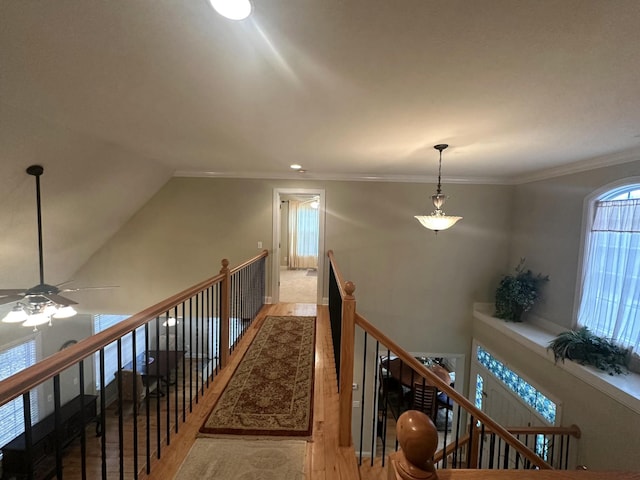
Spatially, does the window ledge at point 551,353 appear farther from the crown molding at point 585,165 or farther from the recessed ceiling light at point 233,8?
the recessed ceiling light at point 233,8

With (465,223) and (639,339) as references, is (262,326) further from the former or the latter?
(639,339)

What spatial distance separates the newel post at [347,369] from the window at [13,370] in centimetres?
568

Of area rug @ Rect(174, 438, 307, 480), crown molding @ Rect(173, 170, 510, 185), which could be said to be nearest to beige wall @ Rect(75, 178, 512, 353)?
crown molding @ Rect(173, 170, 510, 185)

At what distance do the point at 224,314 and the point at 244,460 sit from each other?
4.67ft

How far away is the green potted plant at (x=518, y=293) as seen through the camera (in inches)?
171

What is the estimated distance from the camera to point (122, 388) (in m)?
2.00

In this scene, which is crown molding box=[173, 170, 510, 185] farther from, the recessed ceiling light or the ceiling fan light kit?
the recessed ceiling light

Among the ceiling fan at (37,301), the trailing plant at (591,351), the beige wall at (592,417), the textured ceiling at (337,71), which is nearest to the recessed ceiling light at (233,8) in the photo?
the textured ceiling at (337,71)

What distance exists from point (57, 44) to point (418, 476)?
99.1 inches

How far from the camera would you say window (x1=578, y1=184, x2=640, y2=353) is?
3.06 m

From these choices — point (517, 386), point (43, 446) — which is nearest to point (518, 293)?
point (517, 386)

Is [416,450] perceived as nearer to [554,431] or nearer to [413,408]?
[413,408]

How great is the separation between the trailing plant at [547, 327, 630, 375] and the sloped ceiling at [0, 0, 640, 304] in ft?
7.18

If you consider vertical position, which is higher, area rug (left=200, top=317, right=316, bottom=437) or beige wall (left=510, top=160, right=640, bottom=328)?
beige wall (left=510, top=160, right=640, bottom=328)
